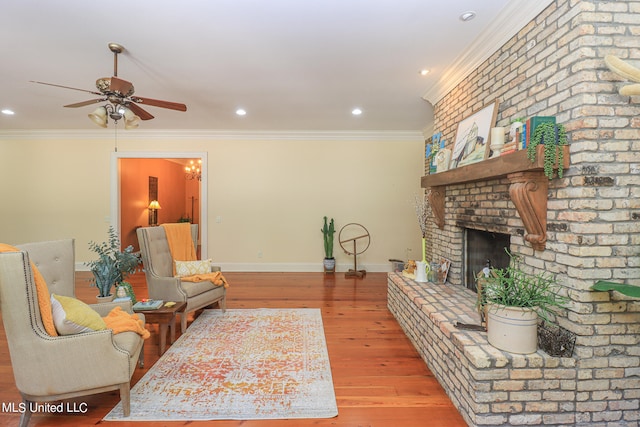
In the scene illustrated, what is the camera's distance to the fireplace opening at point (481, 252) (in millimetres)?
2818

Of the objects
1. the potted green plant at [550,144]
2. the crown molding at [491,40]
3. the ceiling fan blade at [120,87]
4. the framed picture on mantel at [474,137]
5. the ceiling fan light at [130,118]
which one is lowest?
the potted green plant at [550,144]

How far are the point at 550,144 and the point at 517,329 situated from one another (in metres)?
1.05

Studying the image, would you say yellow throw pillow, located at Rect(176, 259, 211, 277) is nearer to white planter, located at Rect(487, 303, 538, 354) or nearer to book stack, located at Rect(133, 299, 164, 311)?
book stack, located at Rect(133, 299, 164, 311)

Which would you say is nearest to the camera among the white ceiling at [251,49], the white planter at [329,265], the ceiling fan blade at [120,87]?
the white ceiling at [251,49]

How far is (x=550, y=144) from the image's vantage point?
5.77 feet

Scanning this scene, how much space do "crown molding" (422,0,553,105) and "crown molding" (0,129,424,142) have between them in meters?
2.28

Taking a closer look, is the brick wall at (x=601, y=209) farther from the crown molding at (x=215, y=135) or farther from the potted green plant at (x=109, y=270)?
the crown molding at (x=215, y=135)

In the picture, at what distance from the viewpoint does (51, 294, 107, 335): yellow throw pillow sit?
1.79m

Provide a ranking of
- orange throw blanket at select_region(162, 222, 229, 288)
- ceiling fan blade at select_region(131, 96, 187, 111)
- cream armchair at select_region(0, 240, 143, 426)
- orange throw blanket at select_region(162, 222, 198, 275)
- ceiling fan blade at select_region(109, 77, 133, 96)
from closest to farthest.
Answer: cream armchair at select_region(0, 240, 143, 426) < ceiling fan blade at select_region(109, 77, 133, 96) < ceiling fan blade at select_region(131, 96, 187, 111) < orange throw blanket at select_region(162, 222, 229, 288) < orange throw blanket at select_region(162, 222, 198, 275)

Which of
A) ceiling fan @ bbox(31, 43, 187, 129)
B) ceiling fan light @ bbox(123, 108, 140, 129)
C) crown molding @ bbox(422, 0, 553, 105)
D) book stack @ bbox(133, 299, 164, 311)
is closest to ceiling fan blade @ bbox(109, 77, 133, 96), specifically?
ceiling fan @ bbox(31, 43, 187, 129)

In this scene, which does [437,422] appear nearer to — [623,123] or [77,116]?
[623,123]

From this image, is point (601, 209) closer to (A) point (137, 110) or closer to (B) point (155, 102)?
(B) point (155, 102)

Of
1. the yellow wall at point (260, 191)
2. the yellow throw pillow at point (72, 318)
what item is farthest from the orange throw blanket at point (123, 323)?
the yellow wall at point (260, 191)

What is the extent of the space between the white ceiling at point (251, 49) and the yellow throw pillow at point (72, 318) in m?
2.00
